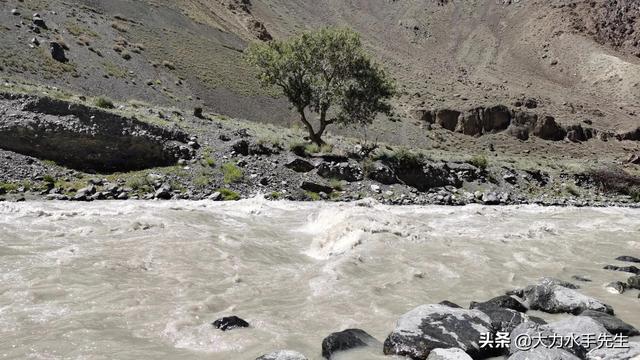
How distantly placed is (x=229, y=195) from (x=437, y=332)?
17583 millimetres

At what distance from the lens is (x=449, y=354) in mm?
6879

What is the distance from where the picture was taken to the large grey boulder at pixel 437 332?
291 inches

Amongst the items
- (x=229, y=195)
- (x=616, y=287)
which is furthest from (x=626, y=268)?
(x=229, y=195)

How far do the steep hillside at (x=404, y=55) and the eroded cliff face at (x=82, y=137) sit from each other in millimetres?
19026

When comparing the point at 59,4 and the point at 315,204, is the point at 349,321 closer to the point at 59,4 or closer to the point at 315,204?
the point at 315,204

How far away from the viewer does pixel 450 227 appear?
1991 centimetres

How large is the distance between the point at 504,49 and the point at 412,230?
10170cm

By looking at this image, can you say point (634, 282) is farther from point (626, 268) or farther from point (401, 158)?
point (401, 158)

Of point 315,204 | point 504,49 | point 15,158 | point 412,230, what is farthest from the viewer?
point 504,49

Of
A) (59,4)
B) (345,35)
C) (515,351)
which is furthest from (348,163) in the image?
(59,4)

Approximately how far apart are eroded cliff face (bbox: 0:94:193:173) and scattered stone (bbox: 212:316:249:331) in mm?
18305

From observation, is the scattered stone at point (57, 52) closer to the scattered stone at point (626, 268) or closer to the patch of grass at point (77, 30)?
the patch of grass at point (77, 30)

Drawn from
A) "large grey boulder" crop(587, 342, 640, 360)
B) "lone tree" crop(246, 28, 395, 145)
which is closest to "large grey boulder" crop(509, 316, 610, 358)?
"large grey boulder" crop(587, 342, 640, 360)

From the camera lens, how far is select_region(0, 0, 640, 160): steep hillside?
51.9 m
